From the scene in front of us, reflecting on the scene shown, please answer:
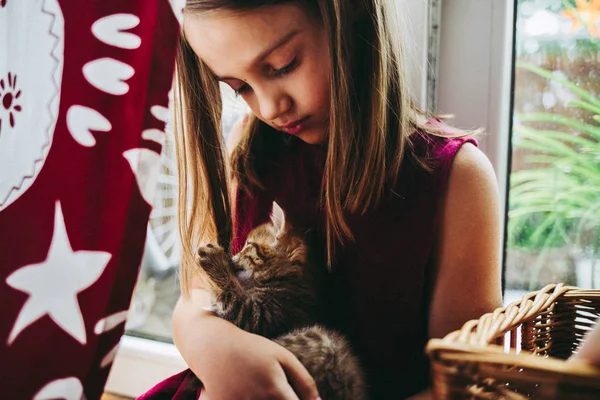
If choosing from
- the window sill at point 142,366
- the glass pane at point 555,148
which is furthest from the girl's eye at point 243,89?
the window sill at point 142,366

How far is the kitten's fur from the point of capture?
0.61m

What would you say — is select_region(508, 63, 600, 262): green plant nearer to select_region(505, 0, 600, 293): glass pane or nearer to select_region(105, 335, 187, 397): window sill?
select_region(505, 0, 600, 293): glass pane

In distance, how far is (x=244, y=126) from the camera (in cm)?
99

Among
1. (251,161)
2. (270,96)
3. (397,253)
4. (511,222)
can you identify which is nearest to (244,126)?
(251,161)

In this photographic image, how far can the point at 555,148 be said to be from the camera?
3.14ft

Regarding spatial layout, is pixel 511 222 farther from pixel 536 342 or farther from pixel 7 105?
pixel 7 105

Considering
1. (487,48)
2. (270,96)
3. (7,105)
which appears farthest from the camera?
(487,48)

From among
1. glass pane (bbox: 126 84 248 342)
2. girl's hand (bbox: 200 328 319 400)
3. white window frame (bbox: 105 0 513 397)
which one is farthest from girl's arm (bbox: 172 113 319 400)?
glass pane (bbox: 126 84 248 342)

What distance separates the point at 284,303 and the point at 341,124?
0.93 feet

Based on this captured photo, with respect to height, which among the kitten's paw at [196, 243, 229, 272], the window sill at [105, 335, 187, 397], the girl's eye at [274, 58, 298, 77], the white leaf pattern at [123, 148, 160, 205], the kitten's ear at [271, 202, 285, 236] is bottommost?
the window sill at [105, 335, 187, 397]

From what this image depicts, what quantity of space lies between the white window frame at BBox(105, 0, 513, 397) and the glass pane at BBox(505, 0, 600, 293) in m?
0.04

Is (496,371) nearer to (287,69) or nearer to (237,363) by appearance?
(237,363)

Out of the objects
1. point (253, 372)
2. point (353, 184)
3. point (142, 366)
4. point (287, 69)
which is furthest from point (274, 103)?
point (142, 366)

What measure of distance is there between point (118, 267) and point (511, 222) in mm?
790
